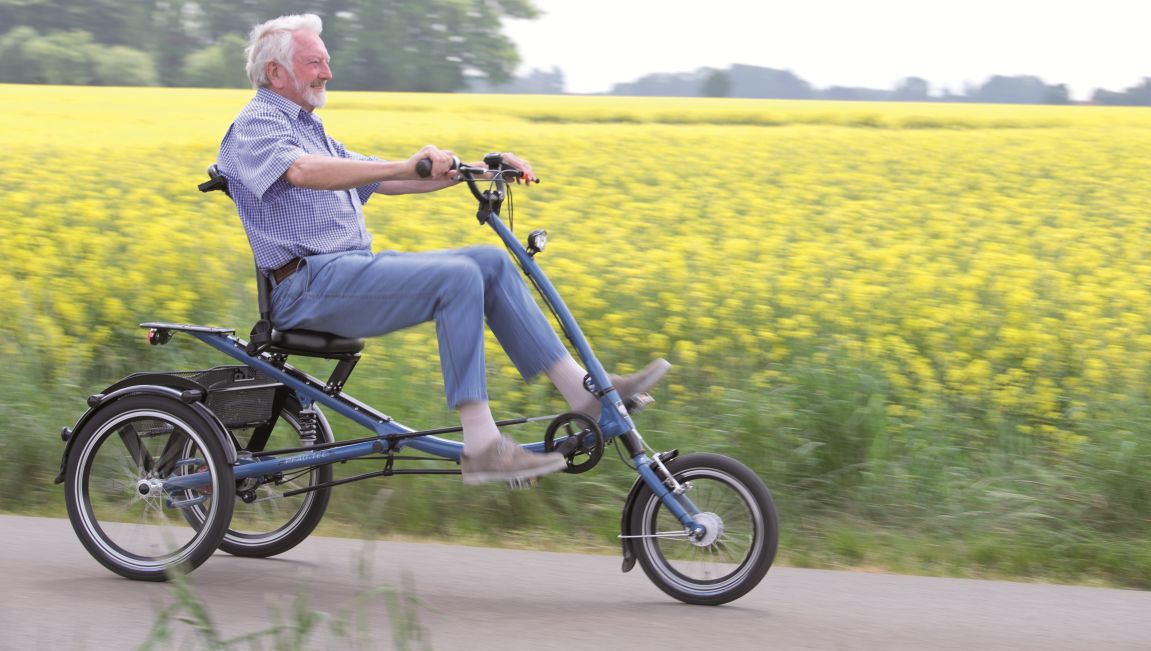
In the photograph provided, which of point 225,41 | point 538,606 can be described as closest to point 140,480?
point 538,606

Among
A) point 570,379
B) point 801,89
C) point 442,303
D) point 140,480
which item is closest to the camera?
point 442,303

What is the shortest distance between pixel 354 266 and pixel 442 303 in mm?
301

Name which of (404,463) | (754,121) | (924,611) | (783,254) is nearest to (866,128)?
(754,121)

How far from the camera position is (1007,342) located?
260 inches

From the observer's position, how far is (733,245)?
8789 millimetres

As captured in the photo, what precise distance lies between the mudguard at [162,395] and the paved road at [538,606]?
1.33 feet

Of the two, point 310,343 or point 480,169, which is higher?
point 480,169

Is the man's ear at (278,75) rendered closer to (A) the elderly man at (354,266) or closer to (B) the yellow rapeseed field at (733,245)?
(A) the elderly man at (354,266)

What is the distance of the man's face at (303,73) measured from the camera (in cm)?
444

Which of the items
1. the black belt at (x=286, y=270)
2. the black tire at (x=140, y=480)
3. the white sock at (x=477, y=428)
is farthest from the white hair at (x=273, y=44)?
the white sock at (x=477, y=428)

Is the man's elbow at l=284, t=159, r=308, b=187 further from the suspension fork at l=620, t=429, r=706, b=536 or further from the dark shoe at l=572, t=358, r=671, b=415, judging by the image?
the suspension fork at l=620, t=429, r=706, b=536

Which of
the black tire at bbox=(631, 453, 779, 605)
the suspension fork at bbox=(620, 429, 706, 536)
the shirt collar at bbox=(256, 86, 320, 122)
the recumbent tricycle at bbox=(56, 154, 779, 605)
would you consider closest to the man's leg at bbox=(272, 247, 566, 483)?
the recumbent tricycle at bbox=(56, 154, 779, 605)

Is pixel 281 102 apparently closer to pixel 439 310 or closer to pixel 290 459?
pixel 439 310

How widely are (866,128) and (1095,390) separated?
39.2 ft
